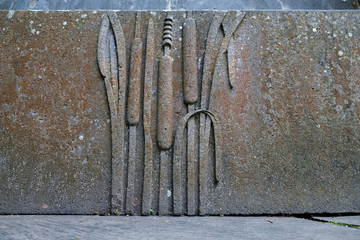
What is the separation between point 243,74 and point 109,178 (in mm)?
1079

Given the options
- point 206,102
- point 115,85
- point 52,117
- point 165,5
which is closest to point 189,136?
point 206,102

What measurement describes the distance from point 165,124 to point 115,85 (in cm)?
41

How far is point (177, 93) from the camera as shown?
2.07m

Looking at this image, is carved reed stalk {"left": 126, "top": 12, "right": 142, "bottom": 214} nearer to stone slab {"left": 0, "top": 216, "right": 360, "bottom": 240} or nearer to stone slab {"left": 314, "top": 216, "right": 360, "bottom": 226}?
stone slab {"left": 0, "top": 216, "right": 360, "bottom": 240}

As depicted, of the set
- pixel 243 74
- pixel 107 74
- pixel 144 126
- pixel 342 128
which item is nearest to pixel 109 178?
pixel 144 126

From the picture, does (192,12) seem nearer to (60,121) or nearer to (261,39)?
(261,39)

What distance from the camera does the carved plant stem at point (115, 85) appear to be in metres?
1.95

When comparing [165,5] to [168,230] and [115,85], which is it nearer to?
[115,85]

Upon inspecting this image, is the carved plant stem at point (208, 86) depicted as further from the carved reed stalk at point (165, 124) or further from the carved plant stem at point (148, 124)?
the carved plant stem at point (148, 124)

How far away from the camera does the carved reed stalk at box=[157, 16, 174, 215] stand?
6.41ft

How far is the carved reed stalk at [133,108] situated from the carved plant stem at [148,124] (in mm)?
51

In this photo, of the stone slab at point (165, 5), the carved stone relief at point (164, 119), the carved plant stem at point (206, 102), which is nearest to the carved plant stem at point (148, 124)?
the carved stone relief at point (164, 119)

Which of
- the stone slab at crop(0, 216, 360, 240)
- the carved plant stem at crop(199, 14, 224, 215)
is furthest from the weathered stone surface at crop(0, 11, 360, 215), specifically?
the stone slab at crop(0, 216, 360, 240)

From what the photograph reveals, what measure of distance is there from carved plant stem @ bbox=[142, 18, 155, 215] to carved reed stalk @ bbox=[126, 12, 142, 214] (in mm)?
51
